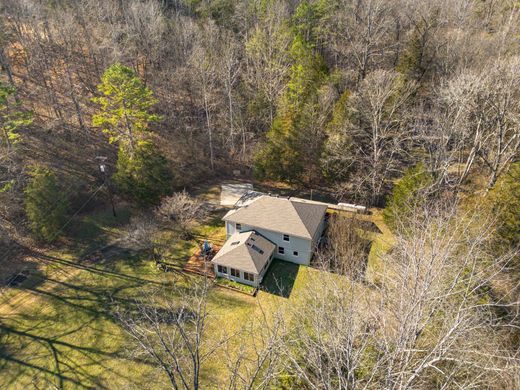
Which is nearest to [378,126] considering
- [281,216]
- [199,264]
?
[281,216]

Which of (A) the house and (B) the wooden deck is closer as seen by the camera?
(A) the house

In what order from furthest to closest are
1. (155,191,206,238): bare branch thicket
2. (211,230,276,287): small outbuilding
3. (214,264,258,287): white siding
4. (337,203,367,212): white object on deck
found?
1. (337,203,367,212): white object on deck
2. (155,191,206,238): bare branch thicket
3. (214,264,258,287): white siding
4. (211,230,276,287): small outbuilding

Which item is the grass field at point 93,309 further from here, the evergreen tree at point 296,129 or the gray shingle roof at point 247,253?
the evergreen tree at point 296,129

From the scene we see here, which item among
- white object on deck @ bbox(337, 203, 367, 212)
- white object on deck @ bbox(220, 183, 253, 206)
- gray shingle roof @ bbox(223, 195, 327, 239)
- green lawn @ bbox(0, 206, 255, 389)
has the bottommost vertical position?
green lawn @ bbox(0, 206, 255, 389)

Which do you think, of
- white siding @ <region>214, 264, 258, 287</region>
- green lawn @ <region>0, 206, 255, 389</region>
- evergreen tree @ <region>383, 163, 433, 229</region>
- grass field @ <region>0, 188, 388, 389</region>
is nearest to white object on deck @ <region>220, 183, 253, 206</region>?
grass field @ <region>0, 188, 388, 389</region>

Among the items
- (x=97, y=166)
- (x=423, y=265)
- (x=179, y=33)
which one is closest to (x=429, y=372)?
(x=423, y=265)

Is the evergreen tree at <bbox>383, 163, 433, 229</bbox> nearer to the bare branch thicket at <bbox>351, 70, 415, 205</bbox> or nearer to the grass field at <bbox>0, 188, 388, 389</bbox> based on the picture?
the grass field at <bbox>0, 188, 388, 389</bbox>
